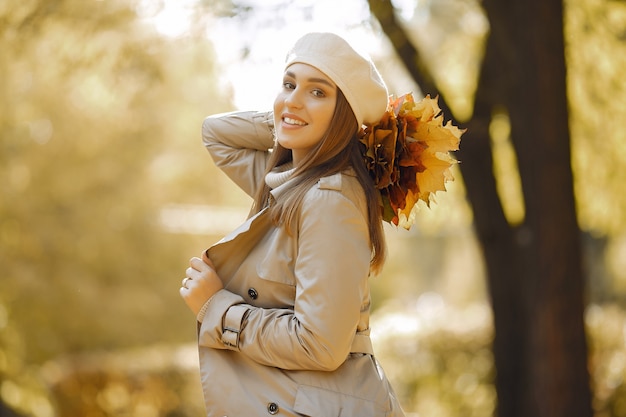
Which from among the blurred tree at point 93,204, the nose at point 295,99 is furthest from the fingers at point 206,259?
the blurred tree at point 93,204

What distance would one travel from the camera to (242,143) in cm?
273

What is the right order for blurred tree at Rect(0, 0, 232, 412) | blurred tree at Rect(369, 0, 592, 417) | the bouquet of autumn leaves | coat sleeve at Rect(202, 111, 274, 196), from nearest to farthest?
the bouquet of autumn leaves
coat sleeve at Rect(202, 111, 274, 196)
blurred tree at Rect(369, 0, 592, 417)
blurred tree at Rect(0, 0, 232, 412)

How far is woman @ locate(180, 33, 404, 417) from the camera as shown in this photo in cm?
215

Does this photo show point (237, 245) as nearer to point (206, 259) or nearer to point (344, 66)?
point (206, 259)

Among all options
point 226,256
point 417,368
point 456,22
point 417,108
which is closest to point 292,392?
point 226,256

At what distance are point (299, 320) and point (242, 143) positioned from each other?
2.50 ft

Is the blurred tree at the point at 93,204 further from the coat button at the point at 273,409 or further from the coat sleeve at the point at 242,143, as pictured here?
the coat button at the point at 273,409

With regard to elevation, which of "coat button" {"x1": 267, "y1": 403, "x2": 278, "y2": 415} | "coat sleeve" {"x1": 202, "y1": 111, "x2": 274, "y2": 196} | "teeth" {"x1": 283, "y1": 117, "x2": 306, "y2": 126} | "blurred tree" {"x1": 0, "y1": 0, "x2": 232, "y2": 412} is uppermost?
"teeth" {"x1": 283, "y1": 117, "x2": 306, "y2": 126}

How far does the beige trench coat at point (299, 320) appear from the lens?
2.14 m

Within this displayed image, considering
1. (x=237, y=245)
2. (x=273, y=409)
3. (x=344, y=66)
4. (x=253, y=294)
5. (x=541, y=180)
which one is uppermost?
(x=344, y=66)

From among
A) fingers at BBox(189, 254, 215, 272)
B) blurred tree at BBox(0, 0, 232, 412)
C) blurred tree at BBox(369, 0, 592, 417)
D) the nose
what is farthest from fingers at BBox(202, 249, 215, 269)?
blurred tree at BBox(0, 0, 232, 412)

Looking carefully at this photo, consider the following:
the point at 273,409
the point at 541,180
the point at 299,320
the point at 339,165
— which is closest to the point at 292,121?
the point at 339,165

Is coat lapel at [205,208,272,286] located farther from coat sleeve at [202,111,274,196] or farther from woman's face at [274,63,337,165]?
coat sleeve at [202,111,274,196]

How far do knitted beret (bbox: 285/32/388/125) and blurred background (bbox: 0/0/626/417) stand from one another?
0.33ft
